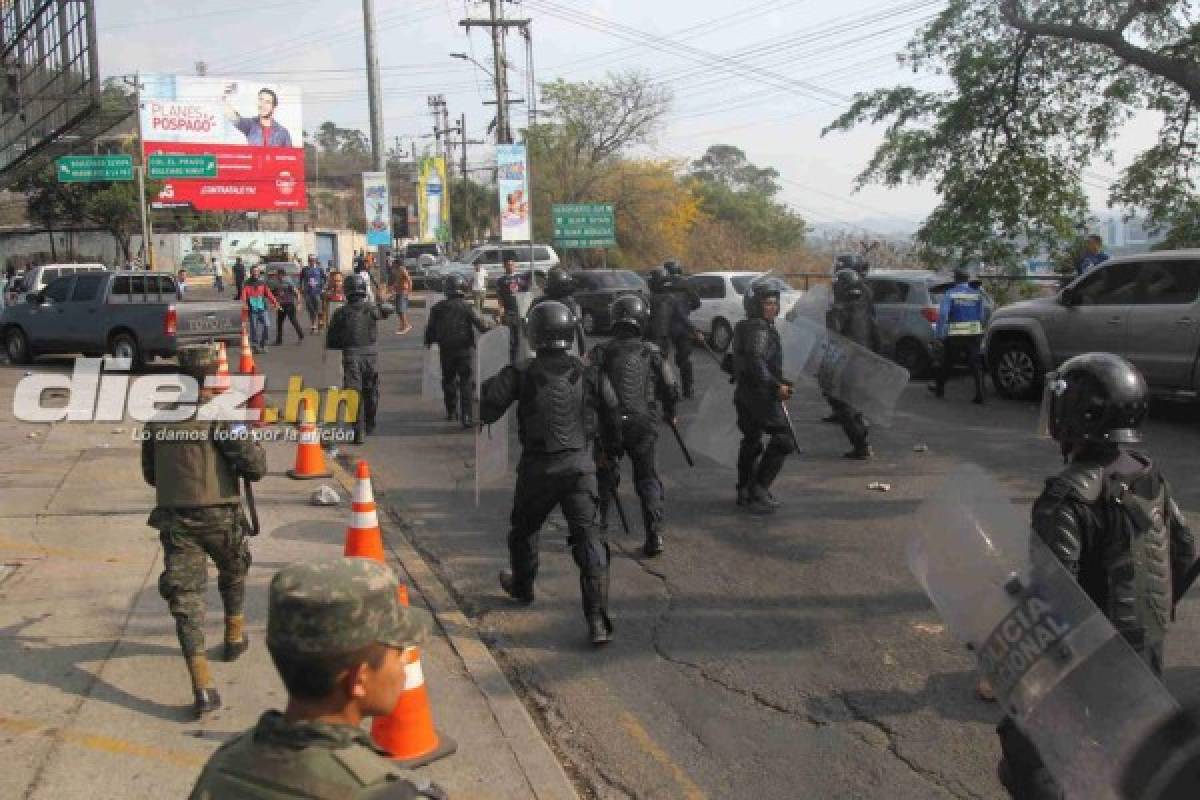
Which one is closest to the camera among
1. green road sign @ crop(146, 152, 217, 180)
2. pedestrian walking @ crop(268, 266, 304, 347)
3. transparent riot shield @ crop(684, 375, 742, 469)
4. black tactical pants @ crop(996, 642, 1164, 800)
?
black tactical pants @ crop(996, 642, 1164, 800)

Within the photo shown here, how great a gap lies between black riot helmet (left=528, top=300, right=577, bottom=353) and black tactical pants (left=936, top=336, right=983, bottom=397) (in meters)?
8.28

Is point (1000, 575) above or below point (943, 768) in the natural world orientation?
above

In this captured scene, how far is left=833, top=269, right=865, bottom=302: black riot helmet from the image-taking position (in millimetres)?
10148

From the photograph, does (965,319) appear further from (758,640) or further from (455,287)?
(758,640)

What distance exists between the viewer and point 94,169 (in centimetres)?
3834

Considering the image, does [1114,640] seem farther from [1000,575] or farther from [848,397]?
[848,397]

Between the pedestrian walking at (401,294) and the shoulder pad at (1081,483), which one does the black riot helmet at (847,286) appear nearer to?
the shoulder pad at (1081,483)

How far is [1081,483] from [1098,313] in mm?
9894

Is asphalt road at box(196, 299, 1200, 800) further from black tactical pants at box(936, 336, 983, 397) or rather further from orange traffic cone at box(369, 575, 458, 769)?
black tactical pants at box(936, 336, 983, 397)

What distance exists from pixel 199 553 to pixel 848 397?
19.6 feet

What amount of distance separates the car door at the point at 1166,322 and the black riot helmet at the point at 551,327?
7.99 m

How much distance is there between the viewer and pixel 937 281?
586 inches

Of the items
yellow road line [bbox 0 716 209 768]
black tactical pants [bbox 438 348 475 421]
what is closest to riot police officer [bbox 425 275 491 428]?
black tactical pants [bbox 438 348 475 421]

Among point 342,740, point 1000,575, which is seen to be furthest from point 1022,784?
point 342,740
